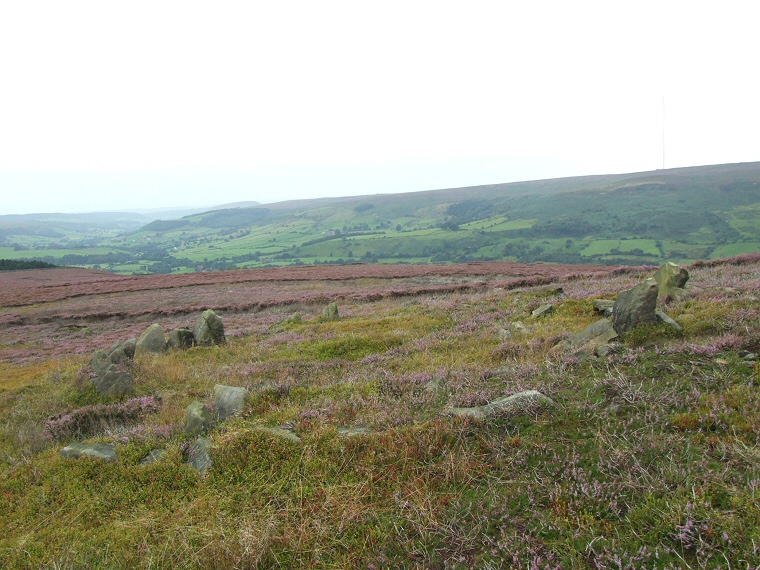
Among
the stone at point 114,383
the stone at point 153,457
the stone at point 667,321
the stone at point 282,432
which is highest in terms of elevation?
the stone at point 667,321

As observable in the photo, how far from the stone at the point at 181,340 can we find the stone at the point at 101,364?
4.37 metres

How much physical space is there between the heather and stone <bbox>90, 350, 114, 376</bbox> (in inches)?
41.1

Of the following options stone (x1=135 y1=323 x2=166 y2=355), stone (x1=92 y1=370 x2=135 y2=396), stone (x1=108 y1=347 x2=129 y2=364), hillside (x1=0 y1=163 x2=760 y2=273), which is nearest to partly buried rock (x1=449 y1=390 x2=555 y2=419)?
stone (x1=92 y1=370 x2=135 y2=396)

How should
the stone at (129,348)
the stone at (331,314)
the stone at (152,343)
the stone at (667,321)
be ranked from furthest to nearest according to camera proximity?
the stone at (331,314)
the stone at (152,343)
the stone at (129,348)
the stone at (667,321)

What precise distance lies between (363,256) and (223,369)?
12738 cm

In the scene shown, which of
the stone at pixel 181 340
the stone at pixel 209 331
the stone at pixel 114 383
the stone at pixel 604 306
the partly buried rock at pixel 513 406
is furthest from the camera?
the stone at pixel 209 331

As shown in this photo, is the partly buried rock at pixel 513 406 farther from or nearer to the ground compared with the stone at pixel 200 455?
farther from the ground

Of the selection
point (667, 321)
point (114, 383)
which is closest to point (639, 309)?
point (667, 321)

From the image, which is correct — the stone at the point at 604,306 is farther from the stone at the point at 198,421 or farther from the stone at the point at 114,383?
the stone at the point at 114,383

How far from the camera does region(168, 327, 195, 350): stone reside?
1669 centimetres

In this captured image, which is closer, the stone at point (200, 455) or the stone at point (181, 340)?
the stone at point (200, 455)

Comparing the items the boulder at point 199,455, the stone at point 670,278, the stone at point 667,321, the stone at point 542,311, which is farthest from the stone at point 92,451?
the stone at point 670,278

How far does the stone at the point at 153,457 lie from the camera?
671 centimetres

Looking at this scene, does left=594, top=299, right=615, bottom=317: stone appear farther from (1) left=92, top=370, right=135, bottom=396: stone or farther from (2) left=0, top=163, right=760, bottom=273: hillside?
(2) left=0, top=163, right=760, bottom=273: hillside
